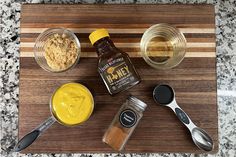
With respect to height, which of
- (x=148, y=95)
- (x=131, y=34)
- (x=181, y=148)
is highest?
(x=131, y=34)

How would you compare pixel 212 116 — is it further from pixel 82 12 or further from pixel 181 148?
pixel 82 12

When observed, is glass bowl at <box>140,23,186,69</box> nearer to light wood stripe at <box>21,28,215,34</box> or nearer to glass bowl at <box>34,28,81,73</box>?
light wood stripe at <box>21,28,215,34</box>

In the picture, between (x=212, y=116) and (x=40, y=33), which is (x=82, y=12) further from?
(x=212, y=116)

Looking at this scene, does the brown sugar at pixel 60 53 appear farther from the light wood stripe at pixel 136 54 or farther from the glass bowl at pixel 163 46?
the glass bowl at pixel 163 46

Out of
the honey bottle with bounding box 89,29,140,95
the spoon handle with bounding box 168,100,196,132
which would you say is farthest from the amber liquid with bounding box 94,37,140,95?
the spoon handle with bounding box 168,100,196,132

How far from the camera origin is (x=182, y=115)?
0.85 m

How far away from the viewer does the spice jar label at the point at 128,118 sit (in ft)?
2.70

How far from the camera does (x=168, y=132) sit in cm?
86

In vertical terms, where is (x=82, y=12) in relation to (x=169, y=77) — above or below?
above

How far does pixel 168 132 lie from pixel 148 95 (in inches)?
4.1

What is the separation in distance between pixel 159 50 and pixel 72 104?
251 millimetres

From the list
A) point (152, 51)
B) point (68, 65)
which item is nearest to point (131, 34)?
point (152, 51)

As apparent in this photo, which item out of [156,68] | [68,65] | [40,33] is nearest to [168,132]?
[156,68]

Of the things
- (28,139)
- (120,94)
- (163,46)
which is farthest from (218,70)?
(28,139)
